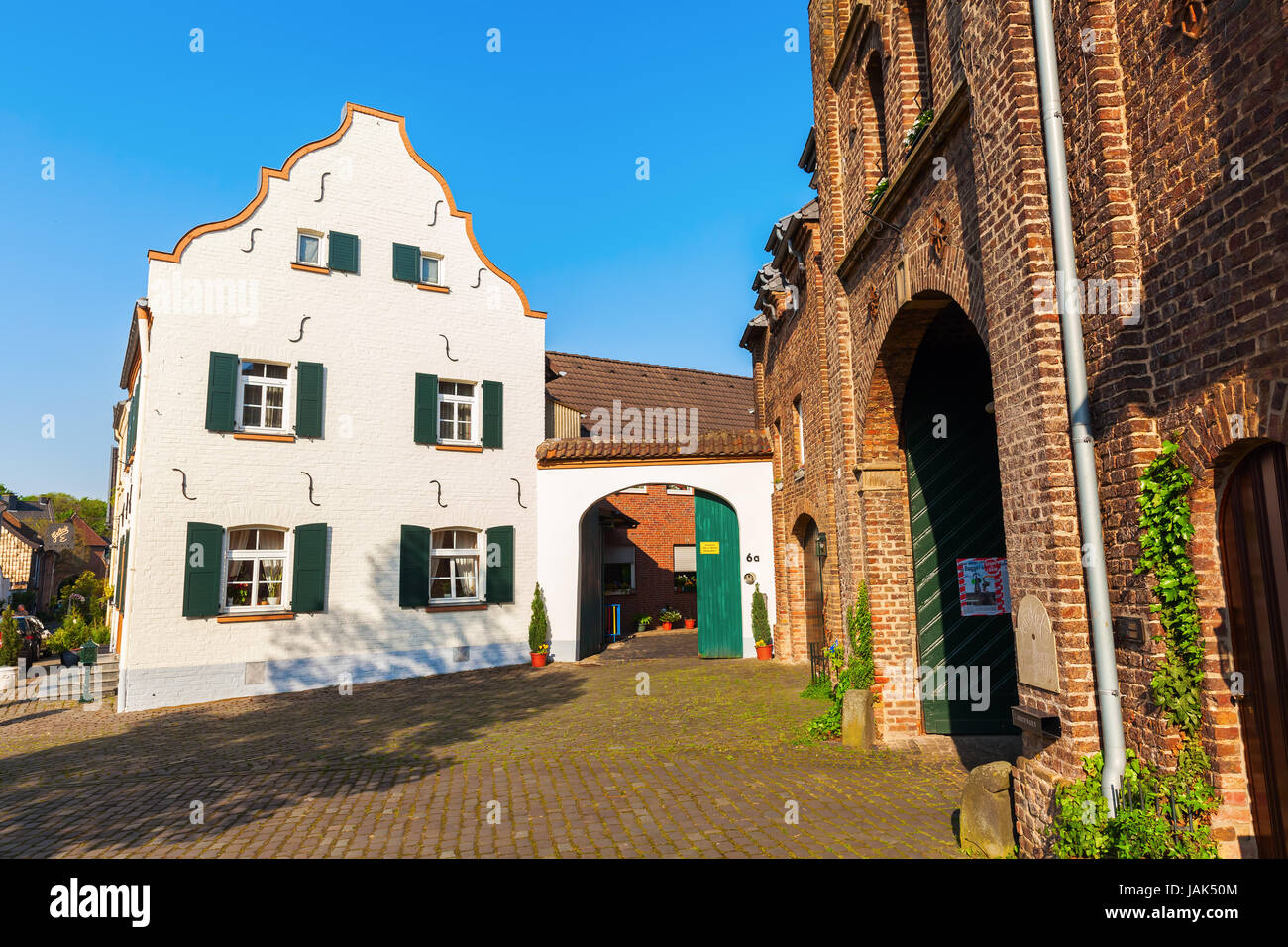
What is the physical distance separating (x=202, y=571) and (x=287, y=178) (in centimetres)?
703

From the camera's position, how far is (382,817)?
18.9ft

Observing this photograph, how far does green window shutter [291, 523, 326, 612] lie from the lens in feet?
40.7

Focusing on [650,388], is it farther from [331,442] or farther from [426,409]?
[331,442]

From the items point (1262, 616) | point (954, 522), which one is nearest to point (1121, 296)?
point (1262, 616)

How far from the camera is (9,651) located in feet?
46.0

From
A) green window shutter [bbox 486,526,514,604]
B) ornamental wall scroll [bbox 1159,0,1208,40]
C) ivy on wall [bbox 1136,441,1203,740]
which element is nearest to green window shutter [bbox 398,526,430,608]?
green window shutter [bbox 486,526,514,604]

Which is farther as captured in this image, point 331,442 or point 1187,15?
point 331,442

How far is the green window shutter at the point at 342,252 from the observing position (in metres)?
13.4

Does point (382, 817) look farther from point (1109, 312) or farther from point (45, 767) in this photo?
point (1109, 312)

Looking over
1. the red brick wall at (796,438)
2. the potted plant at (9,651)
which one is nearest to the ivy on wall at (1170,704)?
the red brick wall at (796,438)

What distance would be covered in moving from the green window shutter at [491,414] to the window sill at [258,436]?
3.52 meters

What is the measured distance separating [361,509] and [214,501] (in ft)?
7.50

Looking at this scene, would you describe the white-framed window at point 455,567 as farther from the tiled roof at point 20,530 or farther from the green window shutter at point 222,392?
the tiled roof at point 20,530

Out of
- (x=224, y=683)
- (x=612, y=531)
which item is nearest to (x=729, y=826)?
(x=224, y=683)
